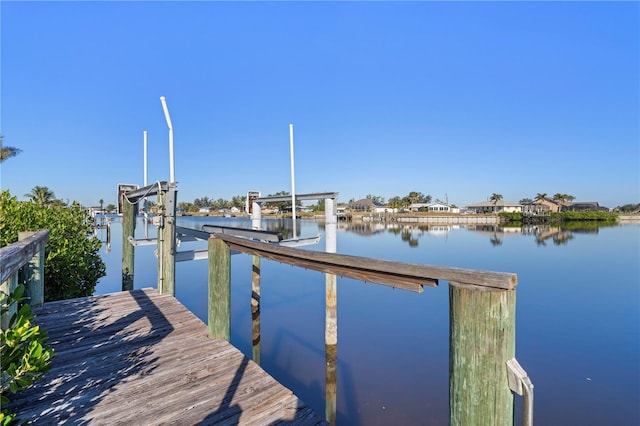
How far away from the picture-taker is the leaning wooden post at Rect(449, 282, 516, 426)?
1.23 m

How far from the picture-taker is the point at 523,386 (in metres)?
1.16

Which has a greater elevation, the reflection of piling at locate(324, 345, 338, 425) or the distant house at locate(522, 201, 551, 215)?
the distant house at locate(522, 201, 551, 215)

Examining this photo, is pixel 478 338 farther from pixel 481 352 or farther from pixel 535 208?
pixel 535 208

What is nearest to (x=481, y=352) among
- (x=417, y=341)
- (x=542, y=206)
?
(x=417, y=341)

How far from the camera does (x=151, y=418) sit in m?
2.11

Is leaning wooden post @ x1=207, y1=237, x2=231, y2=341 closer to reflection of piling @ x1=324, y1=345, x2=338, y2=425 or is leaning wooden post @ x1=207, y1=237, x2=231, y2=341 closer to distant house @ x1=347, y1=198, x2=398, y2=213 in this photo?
reflection of piling @ x1=324, y1=345, x2=338, y2=425

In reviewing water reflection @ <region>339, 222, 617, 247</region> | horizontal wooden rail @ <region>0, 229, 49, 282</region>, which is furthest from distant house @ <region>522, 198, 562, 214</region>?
horizontal wooden rail @ <region>0, 229, 49, 282</region>

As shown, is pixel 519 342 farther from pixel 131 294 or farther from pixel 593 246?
pixel 593 246

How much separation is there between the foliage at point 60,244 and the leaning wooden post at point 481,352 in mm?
5547

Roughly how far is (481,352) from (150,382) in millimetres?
2518

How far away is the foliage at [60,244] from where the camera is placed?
15.1ft

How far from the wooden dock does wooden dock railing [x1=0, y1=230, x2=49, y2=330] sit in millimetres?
469

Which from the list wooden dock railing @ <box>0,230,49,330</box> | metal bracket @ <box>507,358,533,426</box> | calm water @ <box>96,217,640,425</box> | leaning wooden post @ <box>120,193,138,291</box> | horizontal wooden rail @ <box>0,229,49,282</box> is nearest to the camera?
metal bracket @ <box>507,358,533,426</box>

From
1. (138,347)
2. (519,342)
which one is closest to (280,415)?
(138,347)
